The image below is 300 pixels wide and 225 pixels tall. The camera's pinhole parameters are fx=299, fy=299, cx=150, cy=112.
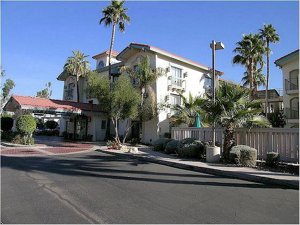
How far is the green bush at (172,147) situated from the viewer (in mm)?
17375

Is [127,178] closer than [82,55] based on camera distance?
Yes

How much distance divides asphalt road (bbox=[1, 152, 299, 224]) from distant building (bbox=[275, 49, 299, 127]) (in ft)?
74.4

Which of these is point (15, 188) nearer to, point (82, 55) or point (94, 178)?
point (94, 178)

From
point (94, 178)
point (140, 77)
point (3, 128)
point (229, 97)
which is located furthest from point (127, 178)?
point (3, 128)

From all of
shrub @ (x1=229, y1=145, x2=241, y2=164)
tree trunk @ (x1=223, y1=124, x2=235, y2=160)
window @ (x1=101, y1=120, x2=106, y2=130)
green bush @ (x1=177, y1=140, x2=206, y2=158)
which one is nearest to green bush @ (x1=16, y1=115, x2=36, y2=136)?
window @ (x1=101, y1=120, x2=106, y2=130)

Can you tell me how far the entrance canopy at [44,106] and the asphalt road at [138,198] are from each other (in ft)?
49.5

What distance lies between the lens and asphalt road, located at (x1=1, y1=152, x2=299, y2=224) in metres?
5.84

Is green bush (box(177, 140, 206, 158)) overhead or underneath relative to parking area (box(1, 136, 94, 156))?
overhead

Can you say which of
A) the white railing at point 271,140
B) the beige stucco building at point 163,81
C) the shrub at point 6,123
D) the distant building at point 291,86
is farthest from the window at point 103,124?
the distant building at point 291,86

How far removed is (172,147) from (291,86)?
18823 mm

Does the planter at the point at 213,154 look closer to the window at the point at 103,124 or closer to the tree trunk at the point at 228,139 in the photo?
the tree trunk at the point at 228,139

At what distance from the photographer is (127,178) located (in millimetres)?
9844

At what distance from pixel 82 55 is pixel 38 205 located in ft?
104

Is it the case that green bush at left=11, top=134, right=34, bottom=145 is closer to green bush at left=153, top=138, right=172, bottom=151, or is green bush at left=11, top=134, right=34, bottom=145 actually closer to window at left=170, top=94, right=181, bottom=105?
green bush at left=153, top=138, right=172, bottom=151
